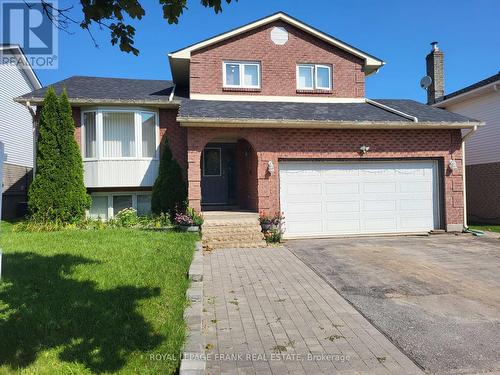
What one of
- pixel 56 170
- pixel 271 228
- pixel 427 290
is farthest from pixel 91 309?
pixel 56 170

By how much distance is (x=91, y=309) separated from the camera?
4910mm

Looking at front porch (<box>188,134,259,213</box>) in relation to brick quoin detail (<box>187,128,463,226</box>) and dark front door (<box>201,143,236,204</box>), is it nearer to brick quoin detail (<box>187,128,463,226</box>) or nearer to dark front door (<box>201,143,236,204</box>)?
dark front door (<box>201,143,236,204</box>)

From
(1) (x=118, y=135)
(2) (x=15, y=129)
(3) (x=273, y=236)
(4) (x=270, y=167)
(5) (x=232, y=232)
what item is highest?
(2) (x=15, y=129)

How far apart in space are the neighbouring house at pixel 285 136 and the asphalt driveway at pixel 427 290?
1626mm

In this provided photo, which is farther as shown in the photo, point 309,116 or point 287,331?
point 309,116

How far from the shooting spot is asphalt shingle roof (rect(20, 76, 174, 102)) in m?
13.6

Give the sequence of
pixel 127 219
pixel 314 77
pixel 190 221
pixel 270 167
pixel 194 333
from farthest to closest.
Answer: pixel 314 77
pixel 127 219
pixel 270 167
pixel 190 221
pixel 194 333

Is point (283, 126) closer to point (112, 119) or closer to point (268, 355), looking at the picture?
point (112, 119)

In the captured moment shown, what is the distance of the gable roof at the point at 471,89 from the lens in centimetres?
1505

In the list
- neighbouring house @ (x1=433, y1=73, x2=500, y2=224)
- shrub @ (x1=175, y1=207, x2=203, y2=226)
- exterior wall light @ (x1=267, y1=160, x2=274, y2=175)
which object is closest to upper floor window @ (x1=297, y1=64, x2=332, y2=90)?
exterior wall light @ (x1=267, y1=160, x2=274, y2=175)

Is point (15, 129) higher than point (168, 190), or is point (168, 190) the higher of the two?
point (15, 129)

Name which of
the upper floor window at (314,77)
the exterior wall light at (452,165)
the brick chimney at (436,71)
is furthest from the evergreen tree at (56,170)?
the brick chimney at (436,71)

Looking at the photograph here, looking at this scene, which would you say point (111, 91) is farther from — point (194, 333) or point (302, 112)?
point (194, 333)

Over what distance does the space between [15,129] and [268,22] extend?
14192 millimetres
